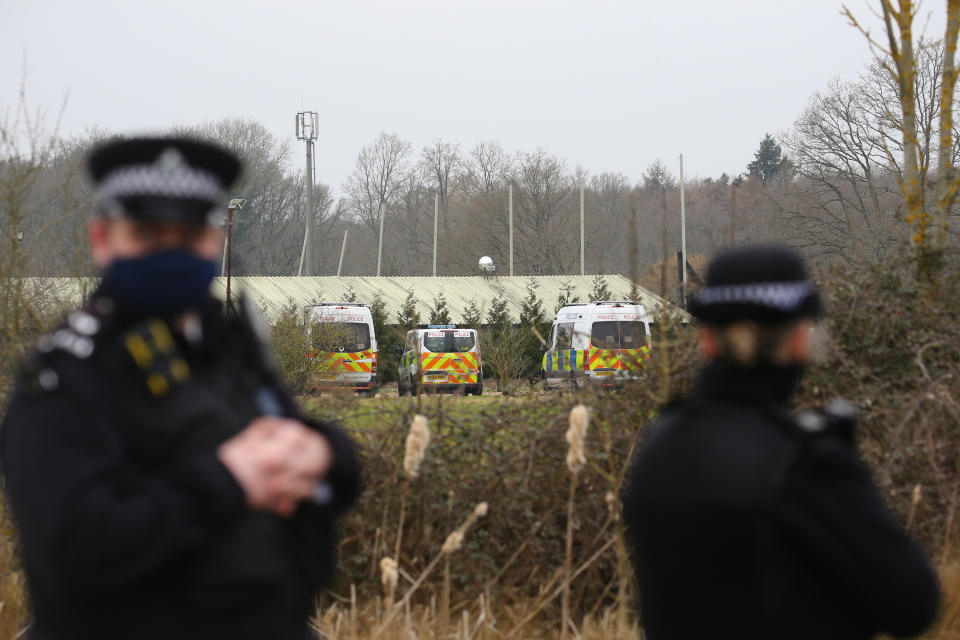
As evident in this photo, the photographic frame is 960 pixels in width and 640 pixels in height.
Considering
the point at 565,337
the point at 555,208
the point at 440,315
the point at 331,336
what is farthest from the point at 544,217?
the point at 565,337

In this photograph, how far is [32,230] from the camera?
24.8 ft

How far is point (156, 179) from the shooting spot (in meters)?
1.77

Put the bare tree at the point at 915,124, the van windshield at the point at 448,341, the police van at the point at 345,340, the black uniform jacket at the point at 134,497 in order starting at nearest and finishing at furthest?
the black uniform jacket at the point at 134,497 → the bare tree at the point at 915,124 → the police van at the point at 345,340 → the van windshield at the point at 448,341

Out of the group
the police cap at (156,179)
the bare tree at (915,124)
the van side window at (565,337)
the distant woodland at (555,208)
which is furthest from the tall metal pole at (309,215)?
the police cap at (156,179)

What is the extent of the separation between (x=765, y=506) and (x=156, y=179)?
118 cm

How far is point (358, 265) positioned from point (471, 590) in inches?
2715

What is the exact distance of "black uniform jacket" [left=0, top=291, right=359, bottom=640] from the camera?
5.31 ft

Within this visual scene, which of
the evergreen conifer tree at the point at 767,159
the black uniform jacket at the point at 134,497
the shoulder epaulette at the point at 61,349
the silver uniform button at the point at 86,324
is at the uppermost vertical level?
the evergreen conifer tree at the point at 767,159

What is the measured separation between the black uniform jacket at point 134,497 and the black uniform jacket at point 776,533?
71 cm

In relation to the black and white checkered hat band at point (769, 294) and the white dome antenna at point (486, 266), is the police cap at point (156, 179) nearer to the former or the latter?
the black and white checkered hat band at point (769, 294)

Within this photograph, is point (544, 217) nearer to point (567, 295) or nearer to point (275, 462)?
point (567, 295)

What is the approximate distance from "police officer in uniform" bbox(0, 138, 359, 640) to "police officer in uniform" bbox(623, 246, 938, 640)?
0.63 metres

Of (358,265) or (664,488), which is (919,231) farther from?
(358,265)

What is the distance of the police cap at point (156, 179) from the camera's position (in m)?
1.76
